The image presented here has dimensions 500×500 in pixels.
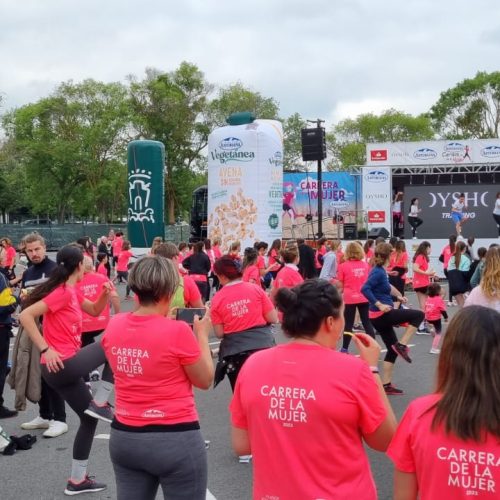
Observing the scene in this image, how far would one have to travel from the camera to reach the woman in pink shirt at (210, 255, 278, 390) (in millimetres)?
5785

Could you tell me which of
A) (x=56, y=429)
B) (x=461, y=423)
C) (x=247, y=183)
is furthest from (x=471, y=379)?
(x=247, y=183)

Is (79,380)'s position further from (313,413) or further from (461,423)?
(461,423)

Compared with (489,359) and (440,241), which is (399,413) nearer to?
(489,359)

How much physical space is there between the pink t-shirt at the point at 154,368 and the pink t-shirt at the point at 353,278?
21.8 ft

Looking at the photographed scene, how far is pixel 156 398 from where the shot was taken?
3.14m

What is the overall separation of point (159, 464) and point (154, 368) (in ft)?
1.37

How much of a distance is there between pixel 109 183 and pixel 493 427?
5325 cm

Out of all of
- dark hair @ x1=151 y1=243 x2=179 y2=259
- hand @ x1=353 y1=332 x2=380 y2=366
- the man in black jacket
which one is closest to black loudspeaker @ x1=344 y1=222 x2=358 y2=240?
the man in black jacket

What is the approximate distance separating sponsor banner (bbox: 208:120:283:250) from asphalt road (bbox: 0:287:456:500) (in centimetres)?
1374

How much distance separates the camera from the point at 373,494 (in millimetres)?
2445

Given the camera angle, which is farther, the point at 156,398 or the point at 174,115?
the point at 174,115

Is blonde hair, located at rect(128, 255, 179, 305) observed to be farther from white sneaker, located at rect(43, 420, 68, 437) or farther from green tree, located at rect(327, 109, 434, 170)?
green tree, located at rect(327, 109, 434, 170)

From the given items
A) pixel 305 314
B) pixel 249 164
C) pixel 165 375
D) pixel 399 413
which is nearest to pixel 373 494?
pixel 305 314

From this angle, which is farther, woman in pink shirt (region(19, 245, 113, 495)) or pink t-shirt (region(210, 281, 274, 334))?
pink t-shirt (region(210, 281, 274, 334))
